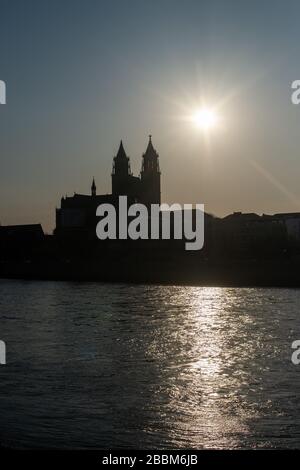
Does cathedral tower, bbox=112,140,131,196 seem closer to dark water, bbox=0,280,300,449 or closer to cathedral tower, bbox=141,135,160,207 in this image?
cathedral tower, bbox=141,135,160,207

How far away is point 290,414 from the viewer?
40.4 ft

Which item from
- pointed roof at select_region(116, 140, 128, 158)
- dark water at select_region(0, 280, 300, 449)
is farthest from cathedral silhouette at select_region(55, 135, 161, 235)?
dark water at select_region(0, 280, 300, 449)

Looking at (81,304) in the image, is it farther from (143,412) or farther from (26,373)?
(143,412)

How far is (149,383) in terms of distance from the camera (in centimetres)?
1519

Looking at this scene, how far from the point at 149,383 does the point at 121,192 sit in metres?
91.0

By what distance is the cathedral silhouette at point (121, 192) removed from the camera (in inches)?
4141

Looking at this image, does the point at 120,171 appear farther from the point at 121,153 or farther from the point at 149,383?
the point at 149,383

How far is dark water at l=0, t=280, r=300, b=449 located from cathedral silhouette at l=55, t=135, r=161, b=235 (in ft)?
246

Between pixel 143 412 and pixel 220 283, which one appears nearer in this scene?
pixel 143 412

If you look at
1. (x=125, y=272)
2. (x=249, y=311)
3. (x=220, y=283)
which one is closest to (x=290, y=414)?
(x=249, y=311)

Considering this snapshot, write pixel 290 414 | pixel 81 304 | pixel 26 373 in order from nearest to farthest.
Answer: pixel 290 414
pixel 26 373
pixel 81 304

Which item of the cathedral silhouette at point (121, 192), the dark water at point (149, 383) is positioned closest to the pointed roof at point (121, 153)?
the cathedral silhouette at point (121, 192)

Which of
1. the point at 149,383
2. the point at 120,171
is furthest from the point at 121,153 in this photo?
the point at 149,383

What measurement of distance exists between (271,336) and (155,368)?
303 inches
